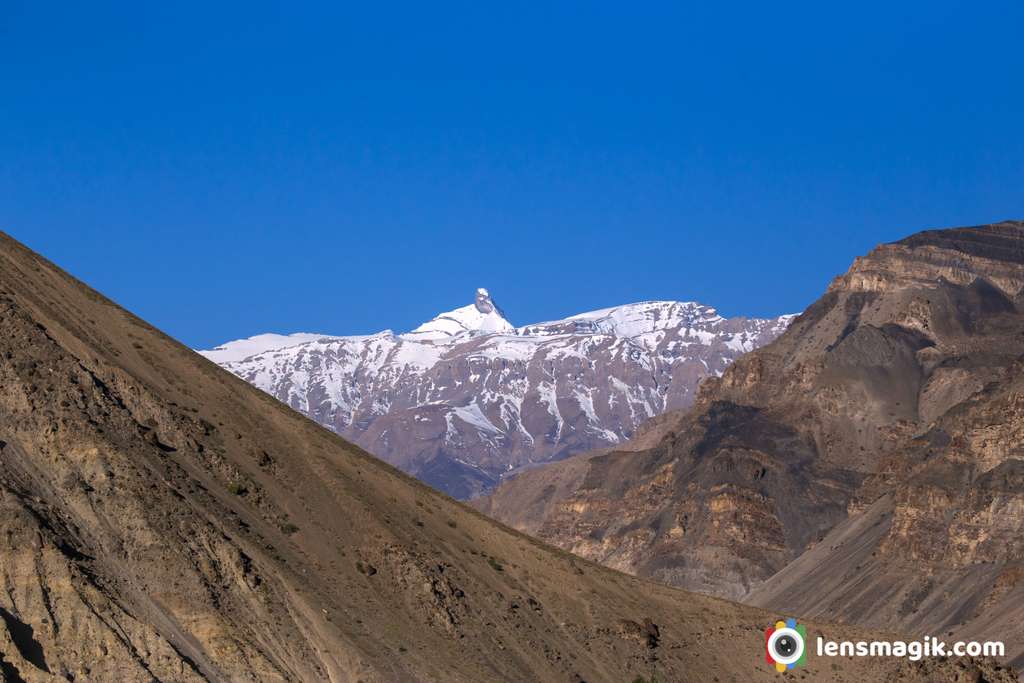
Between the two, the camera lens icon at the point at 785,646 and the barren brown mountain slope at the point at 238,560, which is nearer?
the barren brown mountain slope at the point at 238,560

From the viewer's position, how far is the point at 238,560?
70.9m

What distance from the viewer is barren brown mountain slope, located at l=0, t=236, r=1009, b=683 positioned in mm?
61250

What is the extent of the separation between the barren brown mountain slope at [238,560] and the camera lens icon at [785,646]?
34.3 inches

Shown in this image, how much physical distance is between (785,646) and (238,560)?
34.4 m

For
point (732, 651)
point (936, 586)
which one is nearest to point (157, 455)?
point (732, 651)

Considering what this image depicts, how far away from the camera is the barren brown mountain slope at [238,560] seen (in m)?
61.2

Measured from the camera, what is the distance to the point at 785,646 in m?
94.4

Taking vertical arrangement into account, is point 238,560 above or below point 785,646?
below

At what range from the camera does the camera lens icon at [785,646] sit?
3654 inches

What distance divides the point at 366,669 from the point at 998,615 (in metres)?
110

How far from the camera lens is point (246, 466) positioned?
3211 inches

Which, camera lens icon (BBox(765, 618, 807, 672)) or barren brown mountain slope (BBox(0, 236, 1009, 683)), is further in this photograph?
camera lens icon (BBox(765, 618, 807, 672))

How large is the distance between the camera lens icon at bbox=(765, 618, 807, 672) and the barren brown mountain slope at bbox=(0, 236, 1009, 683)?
2.86 feet

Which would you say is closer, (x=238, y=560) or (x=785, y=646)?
(x=238, y=560)
